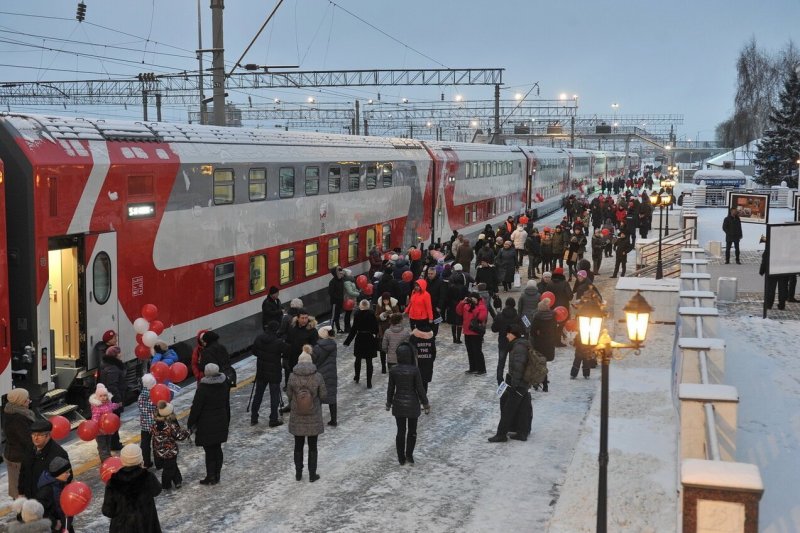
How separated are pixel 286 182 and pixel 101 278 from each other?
630cm

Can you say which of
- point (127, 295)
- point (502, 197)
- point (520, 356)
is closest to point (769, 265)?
point (520, 356)

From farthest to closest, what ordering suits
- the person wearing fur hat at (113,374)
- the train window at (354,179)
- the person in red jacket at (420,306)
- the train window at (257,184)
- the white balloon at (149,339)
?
1. the train window at (354,179)
2. the person in red jacket at (420,306)
3. the train window at (257,184)
4. the white balloon at (149,339)
5. the person wearing fur hat at (113,374)

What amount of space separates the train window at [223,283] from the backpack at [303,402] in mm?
5497

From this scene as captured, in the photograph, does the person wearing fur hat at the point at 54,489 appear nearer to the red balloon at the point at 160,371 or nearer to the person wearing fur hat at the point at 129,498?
the person wearing fur hat at the point at 129,498

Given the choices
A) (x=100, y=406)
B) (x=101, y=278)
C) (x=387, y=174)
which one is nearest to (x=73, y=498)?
(x=100, y=406)

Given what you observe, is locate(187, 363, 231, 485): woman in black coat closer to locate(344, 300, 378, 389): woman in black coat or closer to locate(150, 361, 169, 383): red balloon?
locate(150, 361, 169, 383): red balloon

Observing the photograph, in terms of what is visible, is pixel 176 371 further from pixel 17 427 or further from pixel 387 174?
pixel 387 174

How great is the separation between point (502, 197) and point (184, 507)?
32602 mm

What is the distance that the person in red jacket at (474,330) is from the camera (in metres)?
15.9

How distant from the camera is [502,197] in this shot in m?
41.5

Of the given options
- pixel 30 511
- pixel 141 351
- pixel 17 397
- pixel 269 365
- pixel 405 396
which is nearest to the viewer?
pixel 30 511

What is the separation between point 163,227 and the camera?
14141 mm

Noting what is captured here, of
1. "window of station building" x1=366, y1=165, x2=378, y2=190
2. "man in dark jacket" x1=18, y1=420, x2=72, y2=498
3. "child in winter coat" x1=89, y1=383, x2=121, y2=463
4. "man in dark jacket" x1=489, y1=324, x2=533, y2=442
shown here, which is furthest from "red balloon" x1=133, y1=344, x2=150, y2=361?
"window of station building" x1=366, y1=165, x2=378, y2=190

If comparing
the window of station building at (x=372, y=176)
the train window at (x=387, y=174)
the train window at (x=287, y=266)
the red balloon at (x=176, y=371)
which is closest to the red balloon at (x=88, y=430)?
the red balloon at (x=176, y=371)
